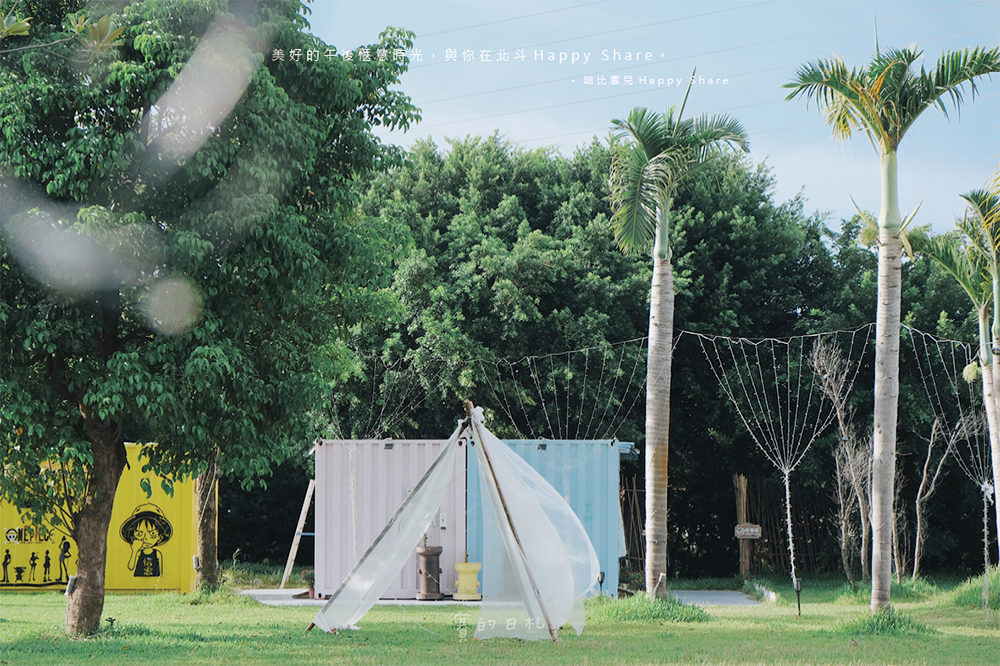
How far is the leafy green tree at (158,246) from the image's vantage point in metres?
7.84

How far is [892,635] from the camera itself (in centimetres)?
959

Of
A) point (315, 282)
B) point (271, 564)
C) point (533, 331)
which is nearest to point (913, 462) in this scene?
point (533, 331)

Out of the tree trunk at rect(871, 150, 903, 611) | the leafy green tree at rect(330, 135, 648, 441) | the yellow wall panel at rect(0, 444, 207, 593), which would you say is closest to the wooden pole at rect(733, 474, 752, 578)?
the leafy green tree at rect(330, 135, 648, 441)

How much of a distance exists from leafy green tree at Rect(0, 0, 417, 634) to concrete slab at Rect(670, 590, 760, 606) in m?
7.37

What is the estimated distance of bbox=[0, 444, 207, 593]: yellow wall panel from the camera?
46.2 feet

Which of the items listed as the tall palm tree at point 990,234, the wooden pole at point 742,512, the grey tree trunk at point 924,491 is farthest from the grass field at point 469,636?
the wooden pole at point 742,512

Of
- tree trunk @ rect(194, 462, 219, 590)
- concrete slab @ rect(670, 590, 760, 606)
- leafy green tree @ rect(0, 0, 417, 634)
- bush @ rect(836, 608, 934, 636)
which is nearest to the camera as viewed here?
leafy green tree @ rect(0, 0, 417, 634)

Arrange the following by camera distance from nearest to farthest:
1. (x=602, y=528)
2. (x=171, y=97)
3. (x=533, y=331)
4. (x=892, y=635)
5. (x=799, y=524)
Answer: (x=171, y=97)
(x=892, y=635)
(x=602, y=528)
(x=533, y=331)
(x=799, y=524)

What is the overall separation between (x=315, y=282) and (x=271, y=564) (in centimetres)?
1194

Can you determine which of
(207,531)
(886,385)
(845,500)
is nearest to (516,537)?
(886,385)

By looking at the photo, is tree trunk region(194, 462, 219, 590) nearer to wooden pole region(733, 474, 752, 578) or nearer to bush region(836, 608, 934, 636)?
bush region(836, 608, 934, 636)

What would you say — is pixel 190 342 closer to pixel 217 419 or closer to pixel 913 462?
pixel 217 419

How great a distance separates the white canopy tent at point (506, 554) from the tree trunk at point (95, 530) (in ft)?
6.68

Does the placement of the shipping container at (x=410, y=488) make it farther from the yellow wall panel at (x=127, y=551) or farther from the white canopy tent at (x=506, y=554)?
the white canopy tent at (x=506, y=554)
